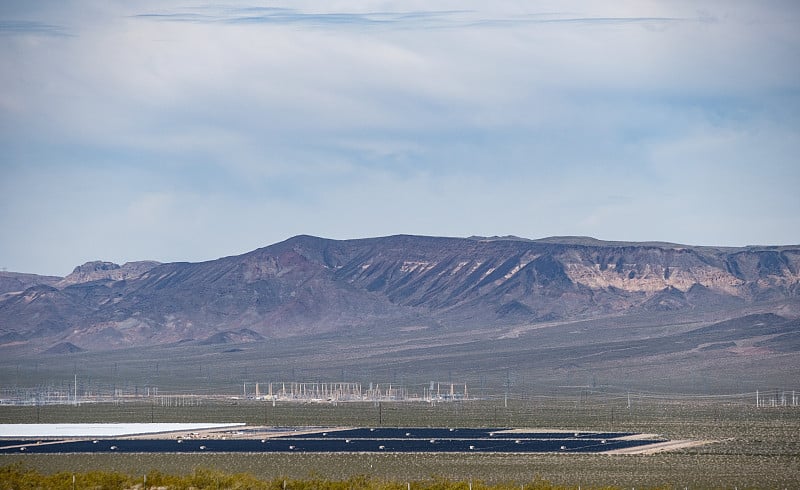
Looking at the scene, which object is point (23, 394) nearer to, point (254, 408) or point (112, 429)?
point (254, 408)

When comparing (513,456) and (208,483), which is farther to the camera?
(513,456)

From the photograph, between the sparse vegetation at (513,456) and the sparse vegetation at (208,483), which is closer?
the sparse vegetation at (208,483)

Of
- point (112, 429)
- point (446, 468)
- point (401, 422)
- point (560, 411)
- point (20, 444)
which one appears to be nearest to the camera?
point (446, 468)

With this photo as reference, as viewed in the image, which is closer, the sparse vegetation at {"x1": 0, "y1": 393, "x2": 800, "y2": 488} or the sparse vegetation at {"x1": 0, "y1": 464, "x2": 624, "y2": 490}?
the sparse vegetation at {"x1": 0, "y1": 464, "x2": 624, "y2": 490}

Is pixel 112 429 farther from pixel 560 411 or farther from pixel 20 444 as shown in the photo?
pixel 560 411

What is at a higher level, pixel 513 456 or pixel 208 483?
pixel 208 483

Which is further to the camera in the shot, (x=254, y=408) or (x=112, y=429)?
(x=254, y=408)

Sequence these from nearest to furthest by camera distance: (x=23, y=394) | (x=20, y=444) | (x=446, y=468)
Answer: (x=446, y=468) → (x=20, y=444) → (x=23, y=394)

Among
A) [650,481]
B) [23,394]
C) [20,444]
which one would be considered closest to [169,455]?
[20,444]

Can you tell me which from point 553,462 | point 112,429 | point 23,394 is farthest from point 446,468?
point 23,394
